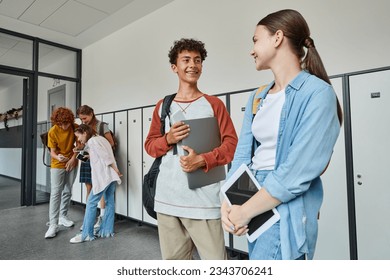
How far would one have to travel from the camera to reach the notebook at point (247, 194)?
1.89 feet

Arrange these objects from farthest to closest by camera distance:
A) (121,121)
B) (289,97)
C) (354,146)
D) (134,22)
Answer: (134,22)
(121,121)
(354,146)
(289,97)

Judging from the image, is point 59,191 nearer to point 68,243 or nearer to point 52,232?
point 52,232

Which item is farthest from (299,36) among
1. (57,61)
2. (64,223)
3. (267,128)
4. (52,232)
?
(57,61)

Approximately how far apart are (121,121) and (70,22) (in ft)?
5.37

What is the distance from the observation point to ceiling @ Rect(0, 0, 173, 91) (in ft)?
9.57

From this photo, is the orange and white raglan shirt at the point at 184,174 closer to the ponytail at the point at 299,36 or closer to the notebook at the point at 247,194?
the notebook at the point at 247,194

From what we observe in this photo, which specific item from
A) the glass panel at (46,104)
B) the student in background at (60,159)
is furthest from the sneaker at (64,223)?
the glass panel at (46,104)

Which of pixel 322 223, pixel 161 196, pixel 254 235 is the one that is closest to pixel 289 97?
pixel 254 235

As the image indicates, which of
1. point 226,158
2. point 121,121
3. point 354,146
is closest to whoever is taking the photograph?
point 226,158

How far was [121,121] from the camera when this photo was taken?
2910 mm
